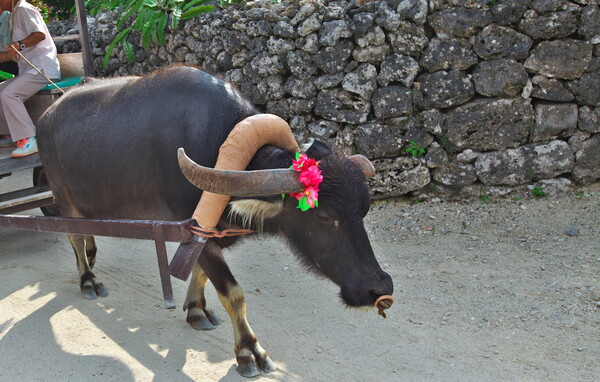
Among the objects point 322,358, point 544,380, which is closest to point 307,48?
point 322,358

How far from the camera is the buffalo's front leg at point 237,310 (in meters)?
3.51

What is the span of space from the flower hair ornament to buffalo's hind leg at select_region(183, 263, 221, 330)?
1409 mm

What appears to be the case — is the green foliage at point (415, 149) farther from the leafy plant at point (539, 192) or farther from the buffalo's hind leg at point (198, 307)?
the buffalo's hind leg at point (198, 307)

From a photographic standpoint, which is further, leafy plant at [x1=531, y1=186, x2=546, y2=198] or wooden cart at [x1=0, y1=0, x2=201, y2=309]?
leafy plant at [x1=531, y1=186, x2=546, y2=198]

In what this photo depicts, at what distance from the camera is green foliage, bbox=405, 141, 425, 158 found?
5762mm

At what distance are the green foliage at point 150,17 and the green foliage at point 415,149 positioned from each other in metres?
2.66

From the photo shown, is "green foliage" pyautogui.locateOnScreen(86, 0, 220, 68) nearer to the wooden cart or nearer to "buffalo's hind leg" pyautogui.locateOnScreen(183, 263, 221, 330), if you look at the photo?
the wooden cart

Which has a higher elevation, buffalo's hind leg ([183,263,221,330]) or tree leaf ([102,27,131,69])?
tree leaf ([102,27,131,69])

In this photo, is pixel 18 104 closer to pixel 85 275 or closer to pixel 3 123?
pixel 3 123

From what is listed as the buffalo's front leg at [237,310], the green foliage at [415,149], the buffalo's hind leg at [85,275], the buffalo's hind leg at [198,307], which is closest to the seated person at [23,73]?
the buffalo's hind leg at [85,275]

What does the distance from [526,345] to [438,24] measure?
311 centimetres

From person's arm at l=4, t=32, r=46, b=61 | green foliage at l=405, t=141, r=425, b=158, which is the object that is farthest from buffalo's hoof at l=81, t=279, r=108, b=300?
green foliage at l=405, t=141, r=425, b=158

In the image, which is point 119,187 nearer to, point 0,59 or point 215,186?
point 215,186

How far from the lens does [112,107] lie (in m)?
3.99
